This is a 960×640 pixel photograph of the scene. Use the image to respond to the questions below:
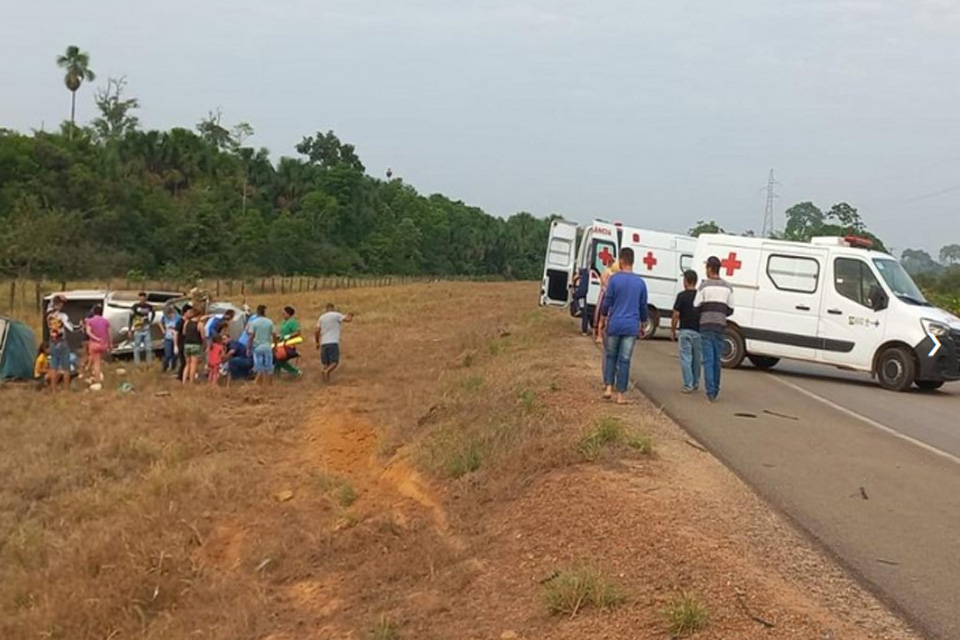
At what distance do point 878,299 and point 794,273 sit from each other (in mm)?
1447

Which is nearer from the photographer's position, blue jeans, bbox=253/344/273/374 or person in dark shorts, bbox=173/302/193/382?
blue jeans, bbox=253/344/273/374

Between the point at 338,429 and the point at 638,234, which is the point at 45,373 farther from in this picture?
the point at 638,234

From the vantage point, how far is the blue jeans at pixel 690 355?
12.3 m

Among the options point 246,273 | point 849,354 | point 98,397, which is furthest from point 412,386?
point 246,273

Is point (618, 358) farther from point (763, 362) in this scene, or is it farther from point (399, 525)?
point (763, 362)

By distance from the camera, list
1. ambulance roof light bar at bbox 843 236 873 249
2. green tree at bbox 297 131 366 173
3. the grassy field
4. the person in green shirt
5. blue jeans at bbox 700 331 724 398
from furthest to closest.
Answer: green tree at bbox 297 131 366 173
the person in green shirt
ambulance roof light bar at bbox 843 236 873 249
blue jeans at bbox 700 331 724 398
the grassy field

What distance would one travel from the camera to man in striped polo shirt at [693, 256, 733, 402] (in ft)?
39.3

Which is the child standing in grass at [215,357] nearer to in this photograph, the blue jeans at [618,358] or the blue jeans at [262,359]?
the blue jeans at [262,359]

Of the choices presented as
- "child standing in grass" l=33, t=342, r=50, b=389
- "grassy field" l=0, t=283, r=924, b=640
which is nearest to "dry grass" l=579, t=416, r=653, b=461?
"grassy field" l=0, t=283, r=924, b=640

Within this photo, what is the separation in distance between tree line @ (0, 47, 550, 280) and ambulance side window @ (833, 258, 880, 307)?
3438cm

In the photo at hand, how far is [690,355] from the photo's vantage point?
41.0 ft

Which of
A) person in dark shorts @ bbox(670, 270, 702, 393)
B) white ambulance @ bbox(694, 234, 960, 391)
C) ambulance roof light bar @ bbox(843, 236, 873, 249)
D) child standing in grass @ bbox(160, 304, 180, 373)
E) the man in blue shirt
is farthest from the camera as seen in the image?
child standing in grass @ bbox(160, 304, 180, 373)

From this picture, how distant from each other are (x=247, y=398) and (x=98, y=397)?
2522mm

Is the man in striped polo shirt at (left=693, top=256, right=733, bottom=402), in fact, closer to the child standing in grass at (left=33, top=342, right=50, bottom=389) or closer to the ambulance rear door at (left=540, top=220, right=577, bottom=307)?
the child standing in grass at (left=33, top=342, right=50, bottom=389)
